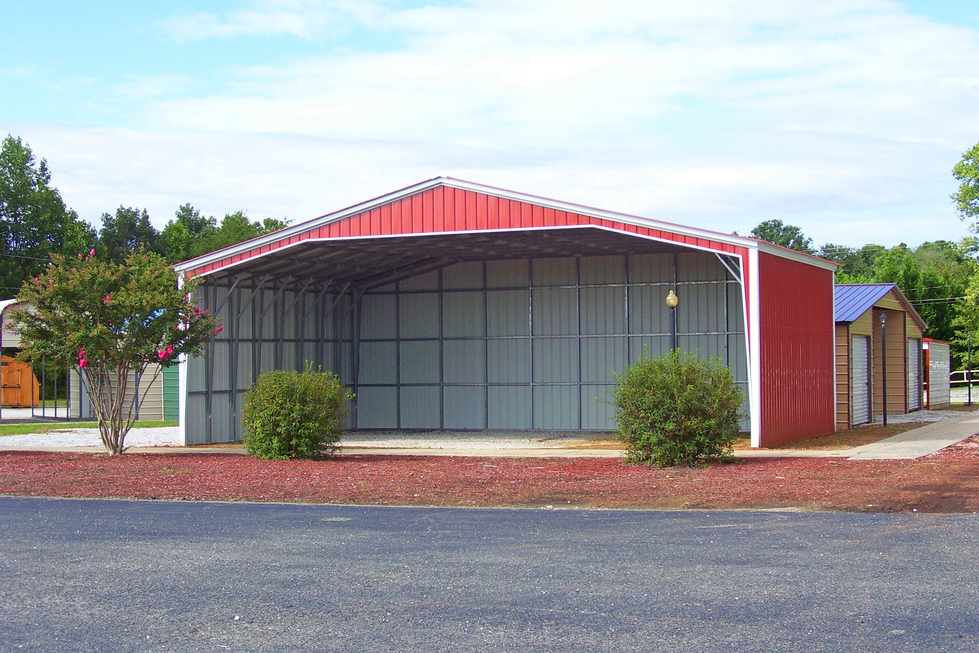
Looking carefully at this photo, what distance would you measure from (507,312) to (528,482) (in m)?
13.1

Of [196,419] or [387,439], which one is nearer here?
[196,419]

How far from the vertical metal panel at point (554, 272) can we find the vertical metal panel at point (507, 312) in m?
0.54

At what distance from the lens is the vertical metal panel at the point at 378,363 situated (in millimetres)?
27844

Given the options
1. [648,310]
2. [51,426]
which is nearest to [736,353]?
[648,310]

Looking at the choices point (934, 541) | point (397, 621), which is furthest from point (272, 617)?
point (934, 541)

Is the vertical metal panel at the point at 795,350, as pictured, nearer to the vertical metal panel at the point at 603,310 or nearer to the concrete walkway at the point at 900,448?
the concrete walkway at the point at 900,448

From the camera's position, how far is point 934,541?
908cm

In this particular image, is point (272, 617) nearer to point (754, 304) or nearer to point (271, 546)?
point (271, 546)

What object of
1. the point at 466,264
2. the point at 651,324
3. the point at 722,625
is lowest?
the point at 722,625

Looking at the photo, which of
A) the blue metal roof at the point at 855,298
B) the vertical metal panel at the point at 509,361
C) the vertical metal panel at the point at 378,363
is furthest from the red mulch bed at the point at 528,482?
the vertical metal panel at the point at 378,363

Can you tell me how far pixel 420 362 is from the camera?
90.7 feet

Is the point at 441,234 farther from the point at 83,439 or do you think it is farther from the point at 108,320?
the point at 83,439

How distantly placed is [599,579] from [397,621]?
1.77 metres

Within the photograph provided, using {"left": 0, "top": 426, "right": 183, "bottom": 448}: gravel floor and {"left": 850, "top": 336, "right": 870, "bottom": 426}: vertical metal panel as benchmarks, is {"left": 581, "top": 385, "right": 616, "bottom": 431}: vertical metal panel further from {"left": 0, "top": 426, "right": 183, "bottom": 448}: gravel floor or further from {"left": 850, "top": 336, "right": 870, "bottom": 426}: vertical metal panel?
{"left": 0, "top": 426, "right": 183, "bottom": 448}: gravel floor
